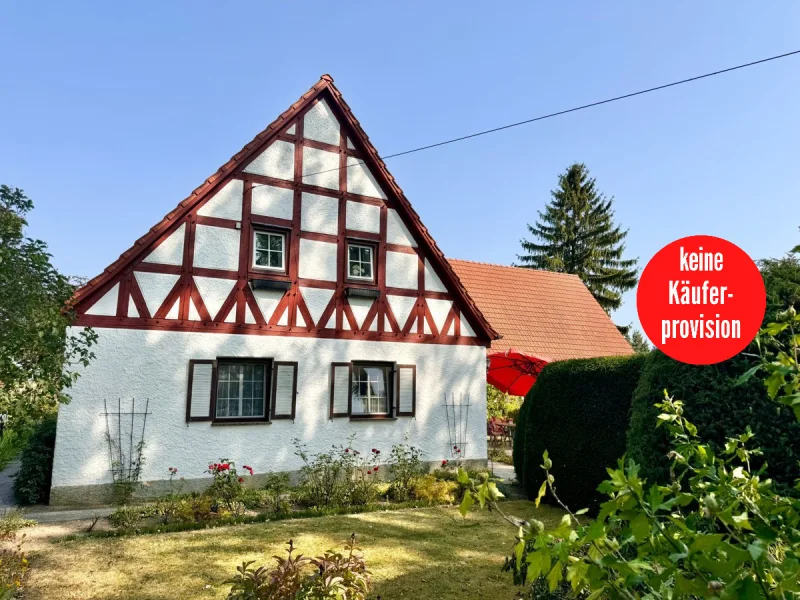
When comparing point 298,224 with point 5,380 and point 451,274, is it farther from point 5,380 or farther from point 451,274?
point 5,380

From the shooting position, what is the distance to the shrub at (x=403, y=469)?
9.65m

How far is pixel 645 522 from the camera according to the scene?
4.37 feet

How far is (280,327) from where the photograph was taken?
10469mm

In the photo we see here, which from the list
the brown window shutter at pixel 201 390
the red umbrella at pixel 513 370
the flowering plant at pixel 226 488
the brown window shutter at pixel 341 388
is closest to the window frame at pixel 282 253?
the brown window shutter at pixel 201 390

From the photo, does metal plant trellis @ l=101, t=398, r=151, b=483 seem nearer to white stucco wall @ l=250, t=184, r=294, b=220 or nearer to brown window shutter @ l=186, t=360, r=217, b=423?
brown window shutter @ l=186, t=360, r=217, b=423

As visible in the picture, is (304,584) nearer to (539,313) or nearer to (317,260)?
(317,260)

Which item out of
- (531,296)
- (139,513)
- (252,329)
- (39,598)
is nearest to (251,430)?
(252,329)

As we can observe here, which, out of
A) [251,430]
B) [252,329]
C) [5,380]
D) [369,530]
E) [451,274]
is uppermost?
[451,274]

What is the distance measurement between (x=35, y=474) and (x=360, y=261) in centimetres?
679

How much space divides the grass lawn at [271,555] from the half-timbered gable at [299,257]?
3.99 m

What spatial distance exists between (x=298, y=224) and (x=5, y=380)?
675cm

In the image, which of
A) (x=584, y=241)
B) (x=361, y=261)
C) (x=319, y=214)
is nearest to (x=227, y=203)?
(x=319, y=214)

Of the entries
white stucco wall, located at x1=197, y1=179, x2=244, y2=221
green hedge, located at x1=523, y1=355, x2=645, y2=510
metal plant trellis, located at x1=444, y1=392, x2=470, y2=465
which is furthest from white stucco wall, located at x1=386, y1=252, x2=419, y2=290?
green hedge, located at x1=523, y1=355, x2=645, y2=510

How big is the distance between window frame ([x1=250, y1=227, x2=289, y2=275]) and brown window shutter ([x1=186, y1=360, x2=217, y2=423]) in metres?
1.97
